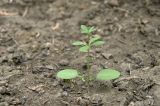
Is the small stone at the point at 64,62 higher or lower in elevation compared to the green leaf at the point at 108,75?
lower

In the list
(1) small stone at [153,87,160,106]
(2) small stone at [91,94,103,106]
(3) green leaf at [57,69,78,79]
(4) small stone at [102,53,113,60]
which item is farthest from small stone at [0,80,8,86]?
(1) small stone at [153,87,160,106]

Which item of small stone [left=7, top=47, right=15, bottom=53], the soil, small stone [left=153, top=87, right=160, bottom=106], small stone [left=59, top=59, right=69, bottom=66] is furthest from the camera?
small stone [left=7, top=47, right=15, bottom=53]

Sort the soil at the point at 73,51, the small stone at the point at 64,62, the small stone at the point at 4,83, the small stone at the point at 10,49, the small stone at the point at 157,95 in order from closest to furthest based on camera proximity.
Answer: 1. the small stone at the point at 157,95
2. the soil at the point at 73,51
3. the small stone at the point at 4,83
4. the small stone at the point at 64,62
5. the small stone at the point at 10,49

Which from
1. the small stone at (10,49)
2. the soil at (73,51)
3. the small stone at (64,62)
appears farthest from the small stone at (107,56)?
the small stone at (10,49)

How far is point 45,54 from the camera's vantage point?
2.81 metres

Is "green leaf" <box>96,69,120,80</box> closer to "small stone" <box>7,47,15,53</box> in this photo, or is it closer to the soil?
the soil

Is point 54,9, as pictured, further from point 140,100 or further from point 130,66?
point 140,100

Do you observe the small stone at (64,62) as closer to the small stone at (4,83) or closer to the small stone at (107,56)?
the small stone at (107,56)

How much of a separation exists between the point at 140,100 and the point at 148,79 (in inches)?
7.4

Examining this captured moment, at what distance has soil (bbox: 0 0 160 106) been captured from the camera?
228cm

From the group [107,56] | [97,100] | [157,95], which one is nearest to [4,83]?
[97,100]

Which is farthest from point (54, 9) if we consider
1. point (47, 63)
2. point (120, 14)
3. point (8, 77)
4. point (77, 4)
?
point (8, 77)

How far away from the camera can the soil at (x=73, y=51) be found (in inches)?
89.7

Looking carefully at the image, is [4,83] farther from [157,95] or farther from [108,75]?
[157,95]
